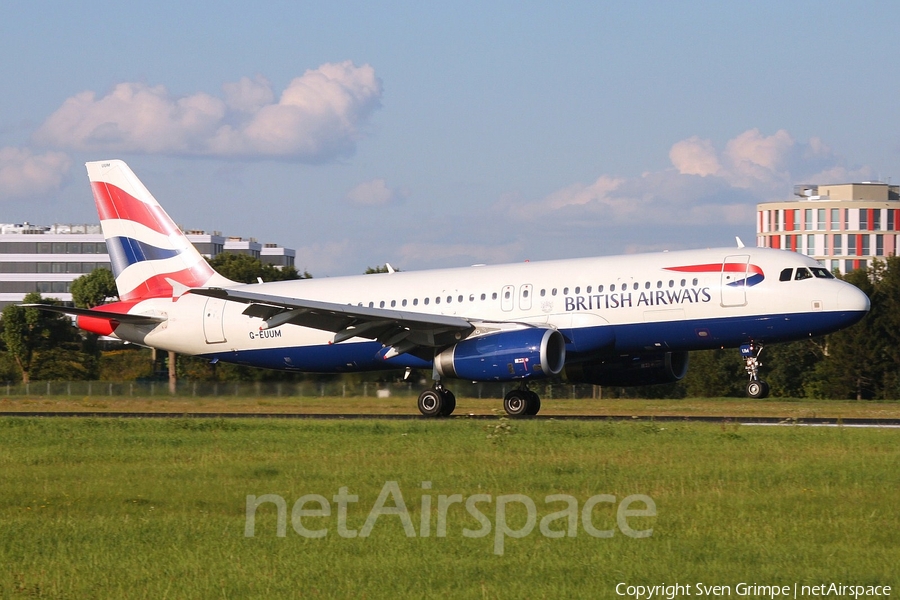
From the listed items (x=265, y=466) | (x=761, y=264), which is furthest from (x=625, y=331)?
(x=265, y=466)

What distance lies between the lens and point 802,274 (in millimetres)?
30094

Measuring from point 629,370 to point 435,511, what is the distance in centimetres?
1929

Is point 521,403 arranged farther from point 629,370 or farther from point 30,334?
point 30,334

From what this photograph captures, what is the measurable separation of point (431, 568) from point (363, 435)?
1267 centimetres

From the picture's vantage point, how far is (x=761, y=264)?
30.2m

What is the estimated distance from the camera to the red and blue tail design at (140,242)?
37594 mm

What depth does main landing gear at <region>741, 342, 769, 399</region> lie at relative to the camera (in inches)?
1200

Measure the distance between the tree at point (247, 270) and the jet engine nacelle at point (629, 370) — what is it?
56706 mm

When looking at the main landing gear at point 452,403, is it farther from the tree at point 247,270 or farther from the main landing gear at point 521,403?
the tree at point 247,270

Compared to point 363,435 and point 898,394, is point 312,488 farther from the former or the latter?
point 898,394

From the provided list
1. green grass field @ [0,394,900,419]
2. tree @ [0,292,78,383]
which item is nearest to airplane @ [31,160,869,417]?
green grass field @ [0,394,900,419]

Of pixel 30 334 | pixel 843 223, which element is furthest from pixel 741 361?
pixel 843 223

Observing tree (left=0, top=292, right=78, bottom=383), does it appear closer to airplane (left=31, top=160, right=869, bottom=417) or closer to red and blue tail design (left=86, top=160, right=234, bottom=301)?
red and blue tail design (left=86, top=160, right=234, bottom=301)

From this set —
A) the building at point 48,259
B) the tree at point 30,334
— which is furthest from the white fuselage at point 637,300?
the building at point 48,259
